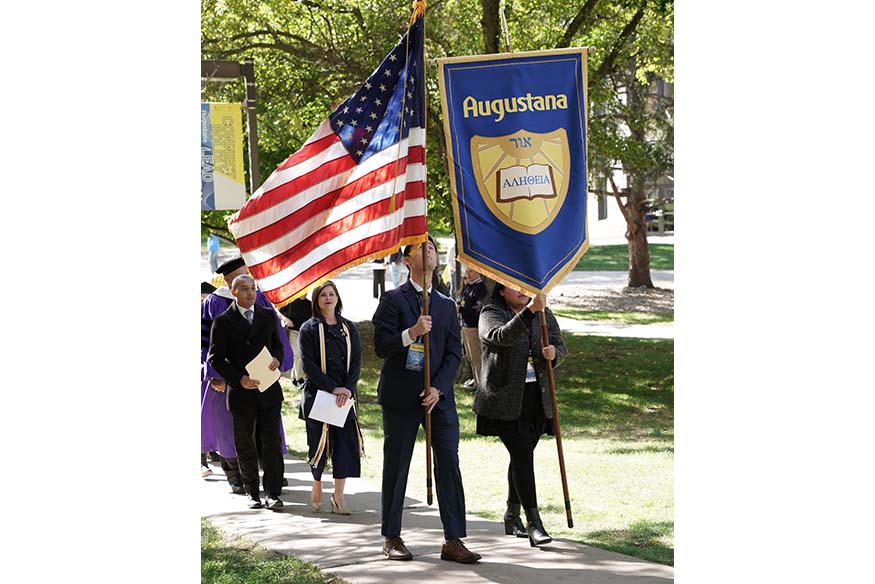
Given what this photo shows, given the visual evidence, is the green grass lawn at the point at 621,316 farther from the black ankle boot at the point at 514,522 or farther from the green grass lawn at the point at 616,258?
the black ankle boot at the point at 514,522

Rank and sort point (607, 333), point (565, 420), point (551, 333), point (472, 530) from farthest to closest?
point (607, 333) → point (565, 420) → point (472, 530) → point (551, 333)

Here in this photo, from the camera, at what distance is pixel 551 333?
335 inches

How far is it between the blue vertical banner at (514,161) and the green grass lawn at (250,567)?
7.74 feet

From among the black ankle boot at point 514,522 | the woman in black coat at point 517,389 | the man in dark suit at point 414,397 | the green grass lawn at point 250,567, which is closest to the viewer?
the green grass lawn at point 250,567

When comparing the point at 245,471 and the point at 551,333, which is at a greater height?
the point at 551,333

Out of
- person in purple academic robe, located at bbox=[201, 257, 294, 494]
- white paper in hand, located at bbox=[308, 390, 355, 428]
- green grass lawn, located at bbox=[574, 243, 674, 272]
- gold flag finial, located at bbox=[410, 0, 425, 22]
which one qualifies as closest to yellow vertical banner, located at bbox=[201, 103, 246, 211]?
person in purple academic robe, located at bbox=[201, 257, 294, 494]

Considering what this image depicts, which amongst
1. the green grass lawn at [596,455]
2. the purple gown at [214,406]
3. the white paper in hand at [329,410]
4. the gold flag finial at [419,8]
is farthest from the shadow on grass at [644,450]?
the gold flag finial at [419,8]

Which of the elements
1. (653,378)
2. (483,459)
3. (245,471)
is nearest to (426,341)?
(245,471)

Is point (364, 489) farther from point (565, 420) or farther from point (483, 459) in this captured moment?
point (565, 420)

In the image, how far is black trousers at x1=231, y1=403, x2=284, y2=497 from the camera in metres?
10.1

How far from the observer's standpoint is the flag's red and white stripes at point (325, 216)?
774 centimetres

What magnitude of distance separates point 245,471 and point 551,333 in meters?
3.28

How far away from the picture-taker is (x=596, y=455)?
12.9 meters

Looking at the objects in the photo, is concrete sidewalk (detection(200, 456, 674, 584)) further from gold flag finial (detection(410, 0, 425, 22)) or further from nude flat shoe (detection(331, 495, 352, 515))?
gold flag finial (detection(410, 0, 425, 22))
